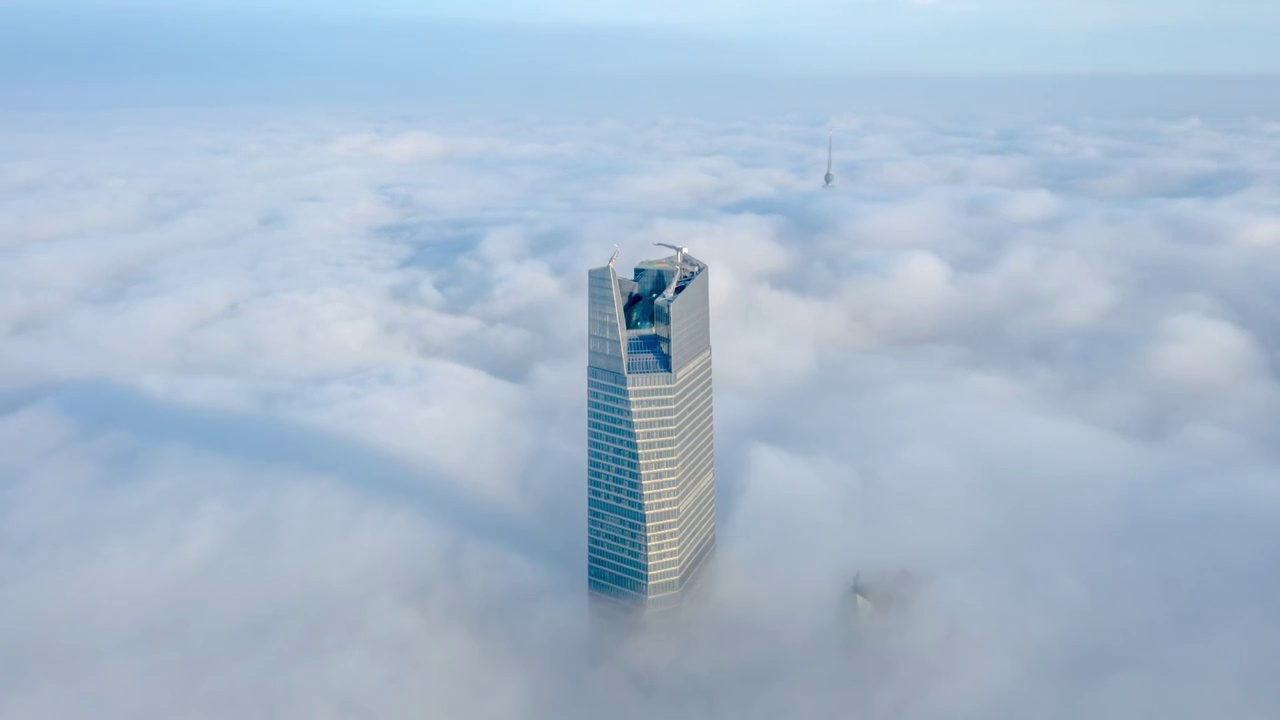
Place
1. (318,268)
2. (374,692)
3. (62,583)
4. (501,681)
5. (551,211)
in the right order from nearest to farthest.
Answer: (374,692), (501,681), (62,583), (318,268), (551,211)

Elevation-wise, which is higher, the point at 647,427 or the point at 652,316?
→ the point at 652,316

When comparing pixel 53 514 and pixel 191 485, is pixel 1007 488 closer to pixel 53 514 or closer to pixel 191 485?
pixel 191 485

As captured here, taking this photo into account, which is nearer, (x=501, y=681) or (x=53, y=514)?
(x=501, y=681)

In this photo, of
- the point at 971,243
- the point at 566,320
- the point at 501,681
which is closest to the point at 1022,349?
the point at 971,243

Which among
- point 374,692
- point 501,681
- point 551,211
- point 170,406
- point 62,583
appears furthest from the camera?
point 551,211

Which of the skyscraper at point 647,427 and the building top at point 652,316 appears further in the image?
the skyscraper at point 647,427

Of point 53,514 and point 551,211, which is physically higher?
point 551,211

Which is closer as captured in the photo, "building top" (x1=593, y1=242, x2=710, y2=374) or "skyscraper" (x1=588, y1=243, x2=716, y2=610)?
"building top" (x1=593, y1=242, x2=710, y2=374)

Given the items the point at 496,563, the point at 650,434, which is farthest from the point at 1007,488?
the point at 496,563
